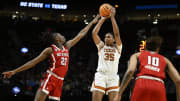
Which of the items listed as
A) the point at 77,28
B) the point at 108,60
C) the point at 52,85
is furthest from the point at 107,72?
the point at 77,28

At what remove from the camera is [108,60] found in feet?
17.4

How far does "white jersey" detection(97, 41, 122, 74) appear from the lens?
206 inches

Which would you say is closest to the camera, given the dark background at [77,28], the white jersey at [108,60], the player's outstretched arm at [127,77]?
the player's outstretched arm at [127,77]

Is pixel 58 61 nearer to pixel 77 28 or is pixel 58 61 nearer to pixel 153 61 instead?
pixel 153 61

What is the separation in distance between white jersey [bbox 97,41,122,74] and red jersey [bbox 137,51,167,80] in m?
2.12

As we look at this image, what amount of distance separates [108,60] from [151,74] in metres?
2.28

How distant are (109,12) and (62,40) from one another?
125 cm

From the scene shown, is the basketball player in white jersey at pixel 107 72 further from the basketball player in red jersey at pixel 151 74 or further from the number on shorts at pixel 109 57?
the basketball player in red jersey at pixel 151 74

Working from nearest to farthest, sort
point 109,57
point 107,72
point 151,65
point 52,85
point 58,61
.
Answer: point 151,65, point 52,85, point 58,61, point 107,72, point 109,57

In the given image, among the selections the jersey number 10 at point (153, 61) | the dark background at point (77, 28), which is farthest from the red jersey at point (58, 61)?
the dark background at point (77, 28)

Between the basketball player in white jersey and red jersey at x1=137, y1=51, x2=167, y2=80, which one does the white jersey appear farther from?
red jersey at x1=137, y1=51, x2=167, y2=80

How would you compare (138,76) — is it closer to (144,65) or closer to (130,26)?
(144,65)

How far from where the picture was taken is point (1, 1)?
16.6m

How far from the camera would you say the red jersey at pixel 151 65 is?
3.06 metres
